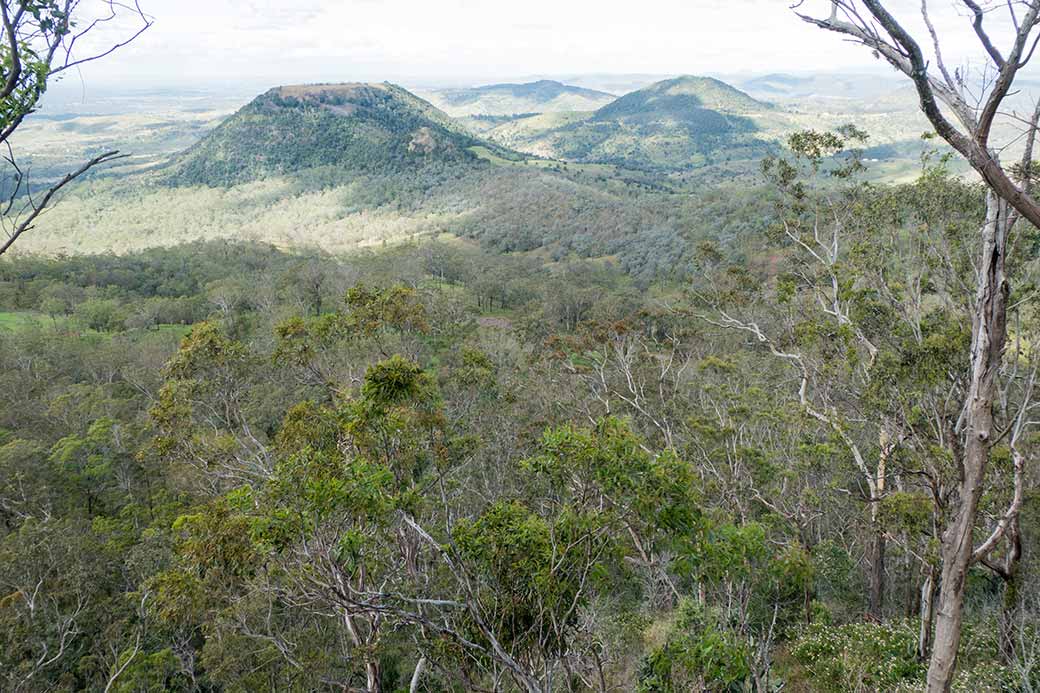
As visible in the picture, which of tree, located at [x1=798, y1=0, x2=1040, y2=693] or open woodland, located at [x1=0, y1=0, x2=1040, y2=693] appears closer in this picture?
tree, located at [x1=798, y1=0, x2=1040, y2=693]

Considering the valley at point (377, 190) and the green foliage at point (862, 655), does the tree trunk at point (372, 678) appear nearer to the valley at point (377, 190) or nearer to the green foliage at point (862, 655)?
the green foliage at point (862, 655)

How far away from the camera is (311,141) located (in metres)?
121

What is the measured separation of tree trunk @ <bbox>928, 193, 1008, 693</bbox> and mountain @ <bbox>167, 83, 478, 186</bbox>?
119m

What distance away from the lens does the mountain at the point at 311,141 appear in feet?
383

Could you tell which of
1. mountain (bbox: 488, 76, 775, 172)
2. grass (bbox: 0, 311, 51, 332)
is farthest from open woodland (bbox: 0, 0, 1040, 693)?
mountain (bbox: 488, 76, 775, 172)

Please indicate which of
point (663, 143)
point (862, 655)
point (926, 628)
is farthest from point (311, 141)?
point (926, 628)

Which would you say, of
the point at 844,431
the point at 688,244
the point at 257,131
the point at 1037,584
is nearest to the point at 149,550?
the point at 844,431

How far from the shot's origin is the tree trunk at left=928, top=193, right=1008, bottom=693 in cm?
383

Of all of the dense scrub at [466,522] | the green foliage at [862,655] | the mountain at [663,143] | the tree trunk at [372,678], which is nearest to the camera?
the dense scrub at [466,522]

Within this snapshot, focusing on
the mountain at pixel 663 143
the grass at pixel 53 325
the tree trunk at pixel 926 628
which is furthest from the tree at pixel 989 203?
the mountain at pixel 663 143

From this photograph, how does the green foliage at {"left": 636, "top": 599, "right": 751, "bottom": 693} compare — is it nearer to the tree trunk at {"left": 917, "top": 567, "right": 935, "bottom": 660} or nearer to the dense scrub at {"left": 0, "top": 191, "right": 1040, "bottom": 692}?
the dense scrub at {"left": 0, "top": 191, "right": 1040, "bottom": 692}

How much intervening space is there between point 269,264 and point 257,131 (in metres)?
81.4

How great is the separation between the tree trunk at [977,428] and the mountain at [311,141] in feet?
389

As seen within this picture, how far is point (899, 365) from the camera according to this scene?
7.64m
